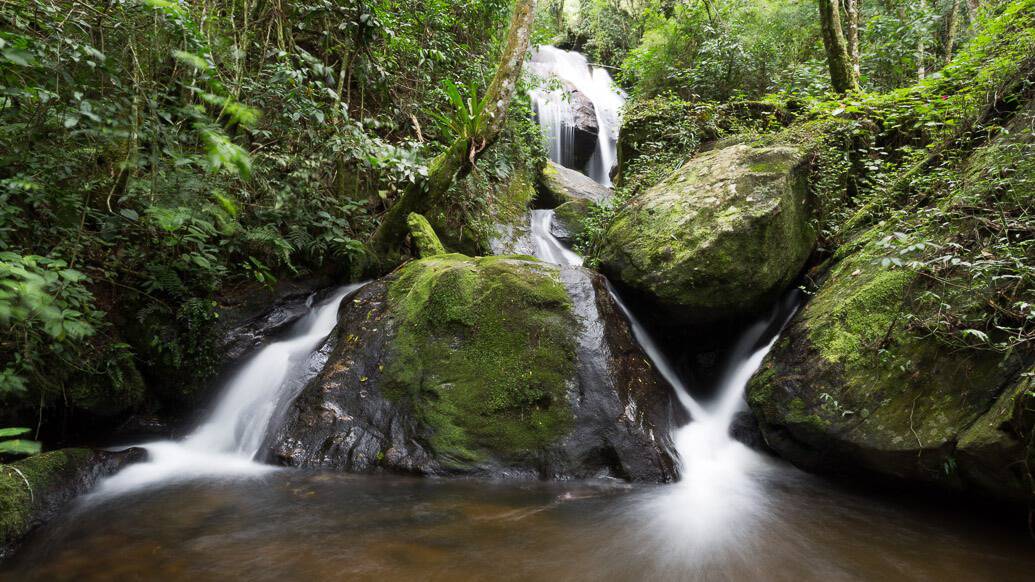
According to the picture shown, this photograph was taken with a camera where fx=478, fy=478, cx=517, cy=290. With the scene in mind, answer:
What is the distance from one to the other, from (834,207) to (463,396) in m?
4.64

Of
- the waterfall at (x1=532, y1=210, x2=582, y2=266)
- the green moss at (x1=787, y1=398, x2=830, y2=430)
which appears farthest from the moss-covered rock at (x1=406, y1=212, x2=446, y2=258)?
the green moss at (x1=787, y1=398, x2=830, y2=430)

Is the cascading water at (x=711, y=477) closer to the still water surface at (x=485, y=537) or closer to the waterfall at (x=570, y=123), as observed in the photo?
the still water surface at (x=485, y=537)

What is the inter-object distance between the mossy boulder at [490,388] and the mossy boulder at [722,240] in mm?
706

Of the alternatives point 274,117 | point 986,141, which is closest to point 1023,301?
point 986,141

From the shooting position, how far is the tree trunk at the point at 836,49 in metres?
6.36

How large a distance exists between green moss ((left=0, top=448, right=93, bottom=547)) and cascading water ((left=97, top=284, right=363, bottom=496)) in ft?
0.96

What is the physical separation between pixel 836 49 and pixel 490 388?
6684mm

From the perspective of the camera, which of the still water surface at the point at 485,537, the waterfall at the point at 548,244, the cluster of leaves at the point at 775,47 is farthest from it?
the waterfall at the point at 548,244

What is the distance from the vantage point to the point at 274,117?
5176mm

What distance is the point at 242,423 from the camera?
173 inches

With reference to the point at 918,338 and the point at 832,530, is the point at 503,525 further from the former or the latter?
the point at 918,338

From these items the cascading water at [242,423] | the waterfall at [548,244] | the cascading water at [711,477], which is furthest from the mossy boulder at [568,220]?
the cascading water at [242,423]

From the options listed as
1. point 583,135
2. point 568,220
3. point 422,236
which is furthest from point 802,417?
point 583,135

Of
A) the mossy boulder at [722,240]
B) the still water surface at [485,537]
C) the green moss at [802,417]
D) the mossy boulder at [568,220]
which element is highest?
the mossy boulder at [568,220]
